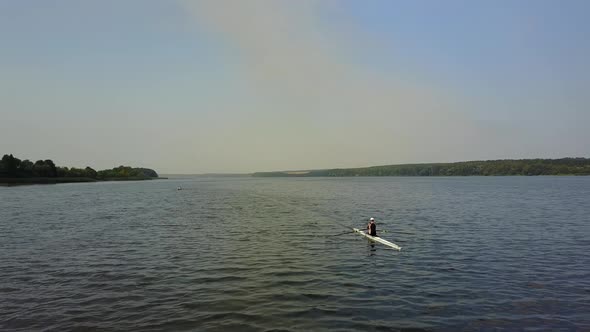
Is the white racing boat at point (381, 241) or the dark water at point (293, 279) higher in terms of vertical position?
the white racing boat at point (381, 241)

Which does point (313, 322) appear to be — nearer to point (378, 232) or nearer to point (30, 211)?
point (378, 232)

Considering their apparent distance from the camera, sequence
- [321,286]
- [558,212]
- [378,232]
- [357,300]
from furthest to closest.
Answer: [558,212] → [378,232] → [321,286] → [357,300]

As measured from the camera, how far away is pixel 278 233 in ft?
154

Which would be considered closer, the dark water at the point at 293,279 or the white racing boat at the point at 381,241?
the dark water at the point at 293,279

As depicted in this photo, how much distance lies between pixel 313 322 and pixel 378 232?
2970cm

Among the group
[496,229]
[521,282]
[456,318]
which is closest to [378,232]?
[496,229]

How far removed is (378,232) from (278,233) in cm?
1148

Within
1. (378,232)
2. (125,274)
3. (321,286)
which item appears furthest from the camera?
(378,232)

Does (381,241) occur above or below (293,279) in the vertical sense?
above

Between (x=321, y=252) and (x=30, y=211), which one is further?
(x=30, y=211)

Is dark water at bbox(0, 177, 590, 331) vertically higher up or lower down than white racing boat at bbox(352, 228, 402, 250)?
lower down

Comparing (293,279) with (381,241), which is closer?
(293,279)

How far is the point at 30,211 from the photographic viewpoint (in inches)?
2862

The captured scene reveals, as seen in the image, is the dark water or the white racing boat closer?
the dark water
